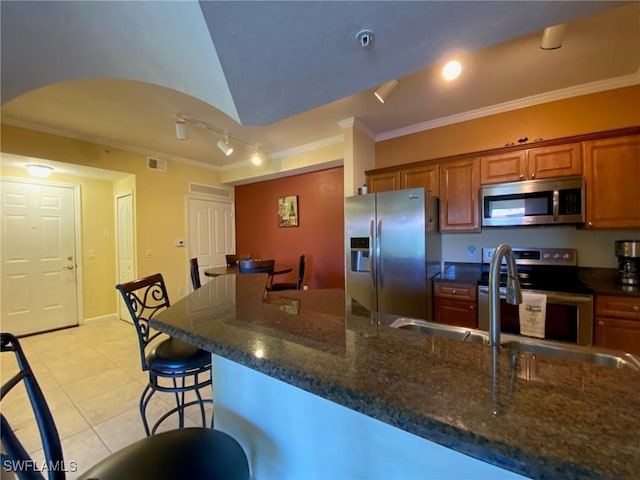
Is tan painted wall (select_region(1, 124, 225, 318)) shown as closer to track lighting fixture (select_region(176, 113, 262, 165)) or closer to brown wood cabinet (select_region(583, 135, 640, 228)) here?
track lighting fixture (select_region(176, 113, 262, 165))

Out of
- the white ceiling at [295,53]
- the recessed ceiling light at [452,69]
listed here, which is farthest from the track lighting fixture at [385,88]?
the recessed ceiling light at [452,69]

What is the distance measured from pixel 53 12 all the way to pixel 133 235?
133 inches

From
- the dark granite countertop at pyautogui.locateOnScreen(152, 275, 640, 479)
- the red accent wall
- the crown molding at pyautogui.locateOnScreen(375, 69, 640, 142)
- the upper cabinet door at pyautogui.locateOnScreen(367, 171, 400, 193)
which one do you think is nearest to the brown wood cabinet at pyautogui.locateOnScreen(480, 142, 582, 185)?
the crown molding at pyautogui.locateOnScreen(375, 69, 640, 142)

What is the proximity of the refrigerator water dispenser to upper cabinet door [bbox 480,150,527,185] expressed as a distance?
1.33 m

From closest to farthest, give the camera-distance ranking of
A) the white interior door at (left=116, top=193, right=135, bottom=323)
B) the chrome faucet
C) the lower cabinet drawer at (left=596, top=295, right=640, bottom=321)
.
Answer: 1. the chrome faucet
2. the lower cabinet drawer at (left=596, top=295, right=640, bottom=321)
3. the white interior door at (left=116, top=193, right=135, bottom=323)

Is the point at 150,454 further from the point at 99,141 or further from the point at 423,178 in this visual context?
the point at 99,141

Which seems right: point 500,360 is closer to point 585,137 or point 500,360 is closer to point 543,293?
point 543,293

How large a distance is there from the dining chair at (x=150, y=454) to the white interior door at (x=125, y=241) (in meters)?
4.00

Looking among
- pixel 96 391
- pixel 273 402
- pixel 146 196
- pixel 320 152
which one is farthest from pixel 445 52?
pixel 146 196

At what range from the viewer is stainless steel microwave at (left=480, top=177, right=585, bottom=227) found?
2434mm

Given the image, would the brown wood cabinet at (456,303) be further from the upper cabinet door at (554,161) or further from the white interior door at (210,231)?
the white interior door at (210,231)

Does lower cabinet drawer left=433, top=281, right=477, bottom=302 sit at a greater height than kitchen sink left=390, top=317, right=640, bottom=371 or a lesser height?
lesser

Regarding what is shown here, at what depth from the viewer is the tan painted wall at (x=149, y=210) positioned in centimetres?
377

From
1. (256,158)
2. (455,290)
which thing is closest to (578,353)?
(455,290)
